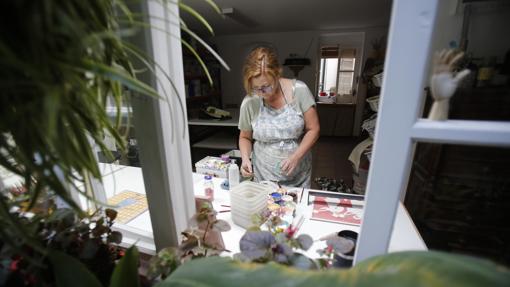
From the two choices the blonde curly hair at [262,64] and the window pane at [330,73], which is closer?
the blonde curly hair at [262,64]

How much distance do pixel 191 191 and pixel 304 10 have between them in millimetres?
3272

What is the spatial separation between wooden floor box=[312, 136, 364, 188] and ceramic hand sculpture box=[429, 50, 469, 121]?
248cm

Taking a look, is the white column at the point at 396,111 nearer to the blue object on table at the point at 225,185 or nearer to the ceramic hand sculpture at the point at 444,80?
the ceramic hand sculpture at the point at 444,80

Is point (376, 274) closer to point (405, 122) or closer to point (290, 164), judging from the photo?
point (405, 122)

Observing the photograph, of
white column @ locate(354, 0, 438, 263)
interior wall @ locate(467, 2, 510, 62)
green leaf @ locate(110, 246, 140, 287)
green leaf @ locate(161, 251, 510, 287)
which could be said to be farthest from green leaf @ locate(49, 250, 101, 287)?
interior wall @ locate(467, 2, 510, 62)

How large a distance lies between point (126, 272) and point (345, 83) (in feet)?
21.0

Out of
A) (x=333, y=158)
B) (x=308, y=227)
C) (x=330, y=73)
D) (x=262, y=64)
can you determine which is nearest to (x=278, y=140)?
(x=262, y=64)

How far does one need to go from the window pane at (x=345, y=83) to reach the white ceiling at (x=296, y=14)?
4.94 feet

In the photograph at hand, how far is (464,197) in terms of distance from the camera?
3.58ft

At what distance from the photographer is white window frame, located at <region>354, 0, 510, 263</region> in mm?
297

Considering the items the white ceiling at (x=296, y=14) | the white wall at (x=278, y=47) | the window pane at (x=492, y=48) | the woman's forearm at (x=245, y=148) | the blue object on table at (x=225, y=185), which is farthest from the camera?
the white wall at (x=278, y=47)

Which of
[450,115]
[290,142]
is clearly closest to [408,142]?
[450,115]

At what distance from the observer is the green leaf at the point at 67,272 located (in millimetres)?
351

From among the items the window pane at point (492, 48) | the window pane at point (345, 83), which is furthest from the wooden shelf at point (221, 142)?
the window pane at point (345, 83)
